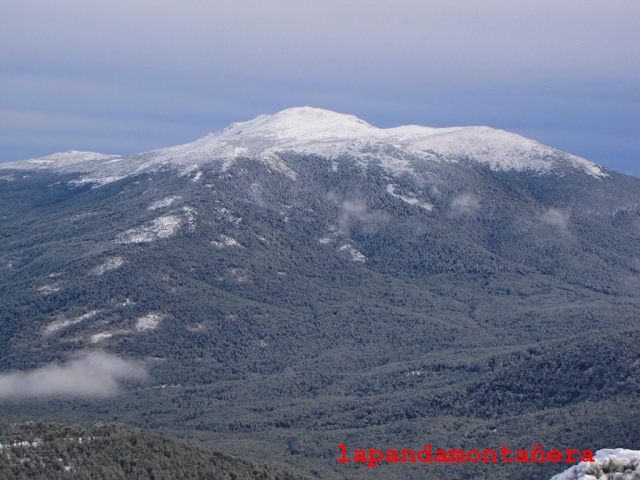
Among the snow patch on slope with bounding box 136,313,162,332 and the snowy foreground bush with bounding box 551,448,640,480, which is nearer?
the snowy foreground bush with bounding box 551,448,640,480

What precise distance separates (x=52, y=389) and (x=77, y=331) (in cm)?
2271

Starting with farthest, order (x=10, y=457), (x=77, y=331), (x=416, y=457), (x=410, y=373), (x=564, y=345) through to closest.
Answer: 1. (x=77, y=331)
2. (x=410, y=373)
3. (x=564, y=345)
4. (x=416, y=457)
5. (x=10, y=457)

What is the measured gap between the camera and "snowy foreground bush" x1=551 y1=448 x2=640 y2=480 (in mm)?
63812

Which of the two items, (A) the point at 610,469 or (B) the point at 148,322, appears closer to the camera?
(A) the point at 610,469

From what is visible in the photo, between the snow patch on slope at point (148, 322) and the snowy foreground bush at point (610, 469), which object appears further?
the snow patch on slope at point (148, 322)

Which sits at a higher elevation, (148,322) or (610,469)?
(610,469)

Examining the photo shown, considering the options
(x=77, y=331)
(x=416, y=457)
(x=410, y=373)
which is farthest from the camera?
(x=77, y=331)

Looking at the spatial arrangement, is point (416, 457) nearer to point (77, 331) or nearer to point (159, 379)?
point (159, 379)

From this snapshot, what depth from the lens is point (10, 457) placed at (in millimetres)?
85625

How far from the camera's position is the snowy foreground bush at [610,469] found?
63812 mm

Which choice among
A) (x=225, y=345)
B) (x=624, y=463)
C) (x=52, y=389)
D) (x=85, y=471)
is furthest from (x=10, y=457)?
(x=225, y=345)

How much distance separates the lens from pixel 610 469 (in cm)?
6538

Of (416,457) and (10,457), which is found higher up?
(10,457)

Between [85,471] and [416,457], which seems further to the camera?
[416,457]
